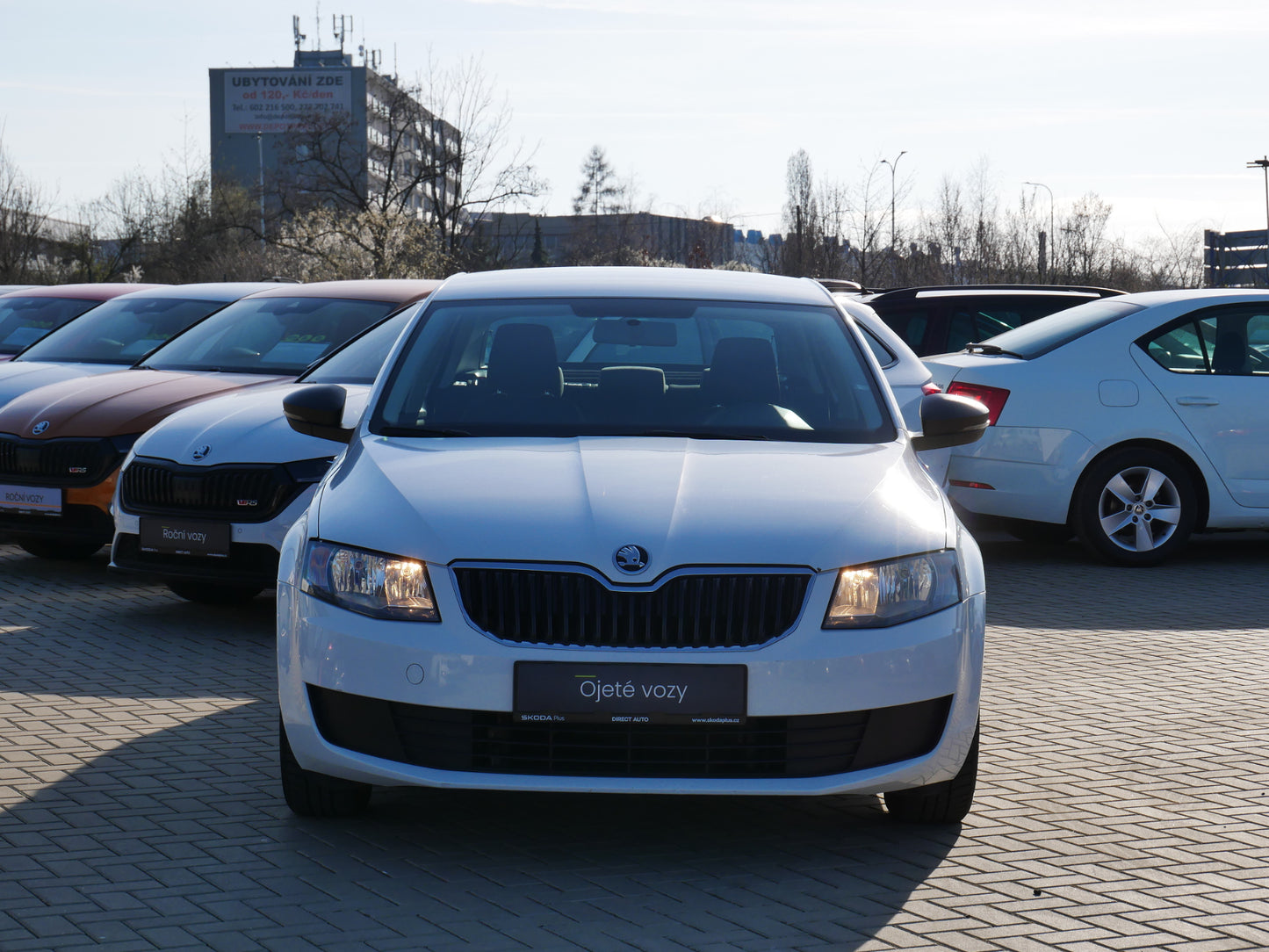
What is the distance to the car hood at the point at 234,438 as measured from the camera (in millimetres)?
7094

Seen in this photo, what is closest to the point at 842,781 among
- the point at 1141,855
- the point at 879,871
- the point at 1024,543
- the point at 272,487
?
the point at 879,871

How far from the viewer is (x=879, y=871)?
13.0ft

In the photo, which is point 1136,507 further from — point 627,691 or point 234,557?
point 627,691

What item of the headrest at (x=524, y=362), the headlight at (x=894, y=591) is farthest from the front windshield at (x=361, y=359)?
the headlight at (x=894, y=591)

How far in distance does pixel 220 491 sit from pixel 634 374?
9.28 ft

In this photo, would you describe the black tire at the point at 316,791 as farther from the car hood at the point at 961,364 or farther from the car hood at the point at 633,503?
the car hood at the point at 961,364

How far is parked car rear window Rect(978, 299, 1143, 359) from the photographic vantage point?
9.27 m

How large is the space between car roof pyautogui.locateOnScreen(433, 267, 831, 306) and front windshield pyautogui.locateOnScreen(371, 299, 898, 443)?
0.06m

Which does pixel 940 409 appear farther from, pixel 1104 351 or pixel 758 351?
pixel 1104 351

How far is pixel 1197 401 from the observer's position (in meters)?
9.11

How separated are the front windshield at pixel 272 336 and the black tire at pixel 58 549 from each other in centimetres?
122

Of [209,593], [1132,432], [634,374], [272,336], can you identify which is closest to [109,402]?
[272,336]

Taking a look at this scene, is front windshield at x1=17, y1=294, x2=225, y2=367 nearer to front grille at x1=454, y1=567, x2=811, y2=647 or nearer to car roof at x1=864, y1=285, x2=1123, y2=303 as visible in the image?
car roof at x1=864, y1=285, x2=1123, y2=303

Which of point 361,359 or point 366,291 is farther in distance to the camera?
point 366,291
